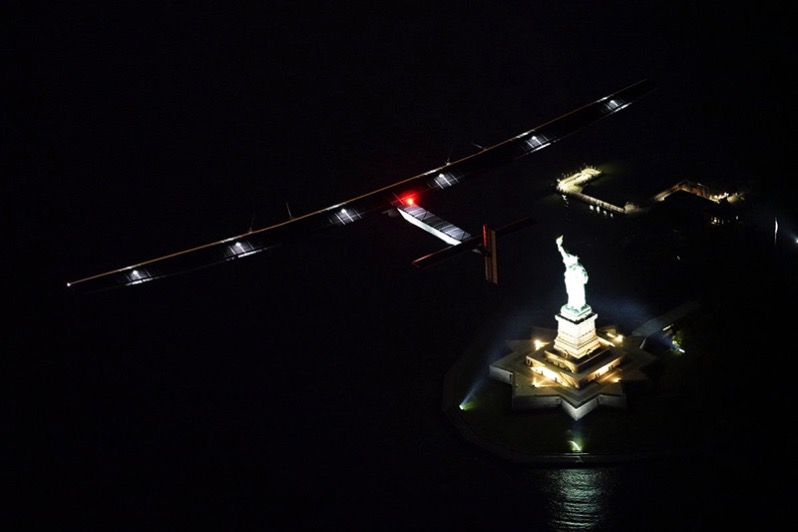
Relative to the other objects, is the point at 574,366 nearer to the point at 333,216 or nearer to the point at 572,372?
the point at 572,372

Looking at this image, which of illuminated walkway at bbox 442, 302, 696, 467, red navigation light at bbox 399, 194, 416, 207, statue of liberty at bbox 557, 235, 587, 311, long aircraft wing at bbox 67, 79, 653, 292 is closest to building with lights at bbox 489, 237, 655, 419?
statue of liberty at bbox 557, 235, 587, 311

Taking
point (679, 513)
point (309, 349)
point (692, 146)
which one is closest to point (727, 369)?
point (679, 513)

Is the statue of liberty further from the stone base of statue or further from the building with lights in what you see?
the stone base of statue

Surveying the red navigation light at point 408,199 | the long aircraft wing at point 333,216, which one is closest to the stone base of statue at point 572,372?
the red navigation light at point 408,199

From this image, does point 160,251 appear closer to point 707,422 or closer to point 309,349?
point 309,349

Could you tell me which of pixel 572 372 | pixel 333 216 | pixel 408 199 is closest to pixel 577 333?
pixel 572 372

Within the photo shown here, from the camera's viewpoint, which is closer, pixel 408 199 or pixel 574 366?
pixel 574 366
